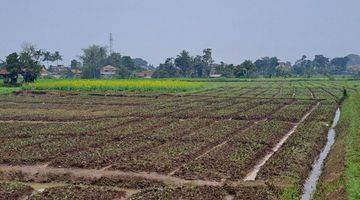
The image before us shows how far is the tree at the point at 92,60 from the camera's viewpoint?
5809 inches

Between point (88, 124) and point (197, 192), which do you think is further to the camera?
point (88, 124)

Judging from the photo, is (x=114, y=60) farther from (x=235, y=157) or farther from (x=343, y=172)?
(x=343, y=172)

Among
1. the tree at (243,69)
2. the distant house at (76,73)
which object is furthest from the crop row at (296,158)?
the distant house at (76,73)

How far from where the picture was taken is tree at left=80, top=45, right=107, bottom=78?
484 feet

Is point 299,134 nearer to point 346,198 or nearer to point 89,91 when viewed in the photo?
point 346,198

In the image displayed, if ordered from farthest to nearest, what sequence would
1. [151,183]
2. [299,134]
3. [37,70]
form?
[37,70], [299,134], [151,183]

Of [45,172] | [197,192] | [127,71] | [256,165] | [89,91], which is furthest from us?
[127,71]

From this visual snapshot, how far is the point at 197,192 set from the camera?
1503 centimetres

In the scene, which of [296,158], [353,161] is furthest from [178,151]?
[353,161]

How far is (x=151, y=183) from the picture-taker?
53.9 ft

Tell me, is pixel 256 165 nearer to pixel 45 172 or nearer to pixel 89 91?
pixel 45 172

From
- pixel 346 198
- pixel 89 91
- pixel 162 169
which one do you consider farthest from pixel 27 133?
pixel 89 91

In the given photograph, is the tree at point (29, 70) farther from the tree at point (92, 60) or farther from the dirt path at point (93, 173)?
the dirt path at point (93, 173)

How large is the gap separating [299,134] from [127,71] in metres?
122
